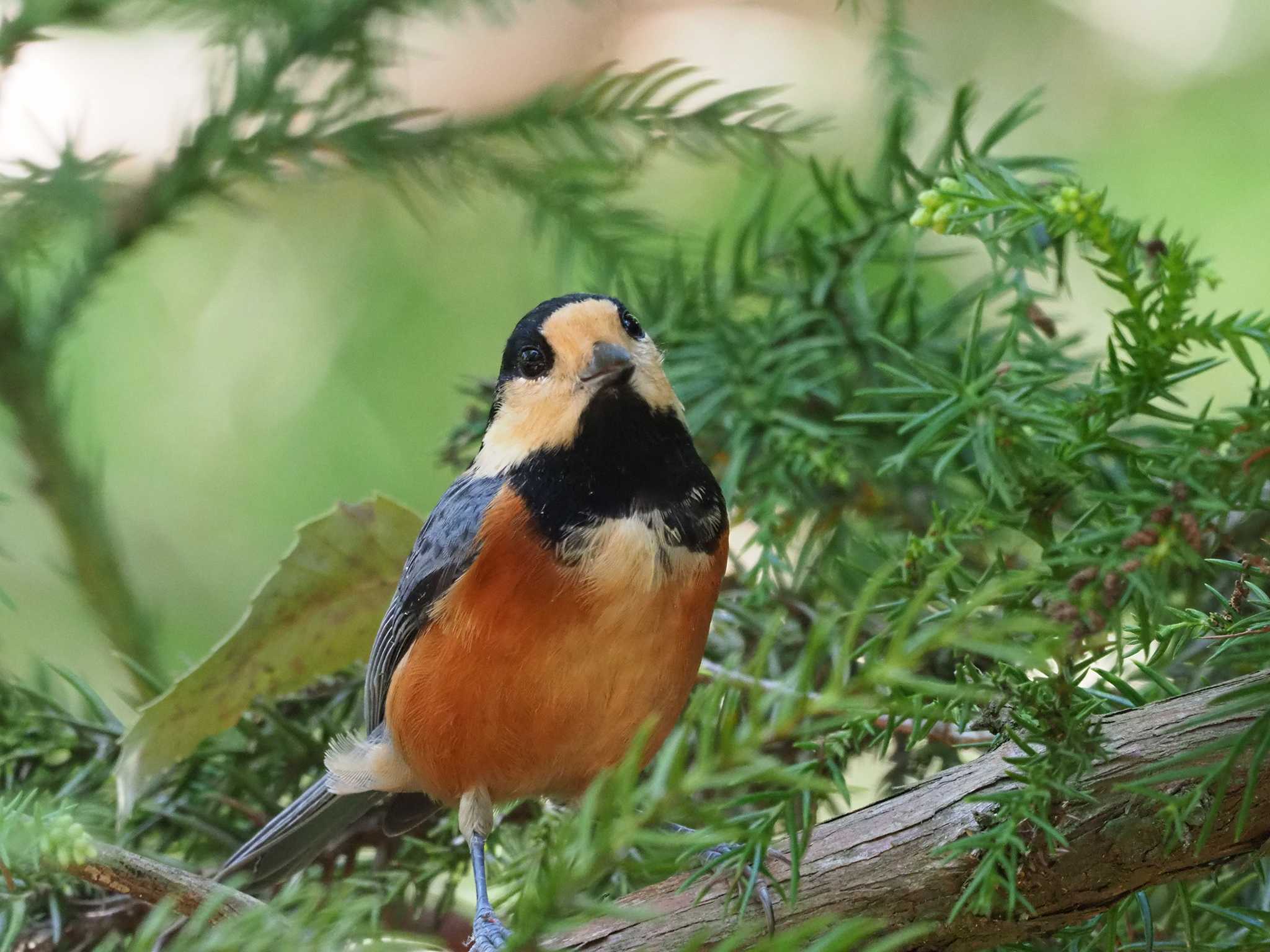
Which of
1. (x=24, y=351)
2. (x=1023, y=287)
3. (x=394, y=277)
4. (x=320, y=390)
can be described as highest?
(x=1023, y=287)

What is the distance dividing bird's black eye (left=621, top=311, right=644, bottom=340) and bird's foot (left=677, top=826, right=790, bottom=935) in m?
0.84

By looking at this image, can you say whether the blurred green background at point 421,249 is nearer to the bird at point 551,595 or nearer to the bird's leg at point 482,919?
the bird at point 551,595

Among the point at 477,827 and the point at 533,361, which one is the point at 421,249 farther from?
the point at 477,827

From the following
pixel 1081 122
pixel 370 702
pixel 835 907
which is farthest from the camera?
pixel 1081 122

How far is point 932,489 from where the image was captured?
2.31m

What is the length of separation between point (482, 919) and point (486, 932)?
0.10 ft

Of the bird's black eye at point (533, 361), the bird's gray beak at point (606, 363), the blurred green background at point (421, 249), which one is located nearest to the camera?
the bird's gray beak at point (606, 363)

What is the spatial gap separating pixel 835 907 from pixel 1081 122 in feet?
10.6

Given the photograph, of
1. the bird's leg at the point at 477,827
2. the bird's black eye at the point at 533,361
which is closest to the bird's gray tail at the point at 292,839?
the bird's leg at the point at 477,827

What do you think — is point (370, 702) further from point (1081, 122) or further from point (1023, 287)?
point (1081, 122)

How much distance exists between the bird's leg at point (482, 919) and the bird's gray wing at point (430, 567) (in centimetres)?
30

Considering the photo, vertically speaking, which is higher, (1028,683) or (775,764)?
(775,764)

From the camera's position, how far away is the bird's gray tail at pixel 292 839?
6.79ft

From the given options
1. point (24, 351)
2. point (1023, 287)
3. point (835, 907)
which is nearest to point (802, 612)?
point (1023, 287)
